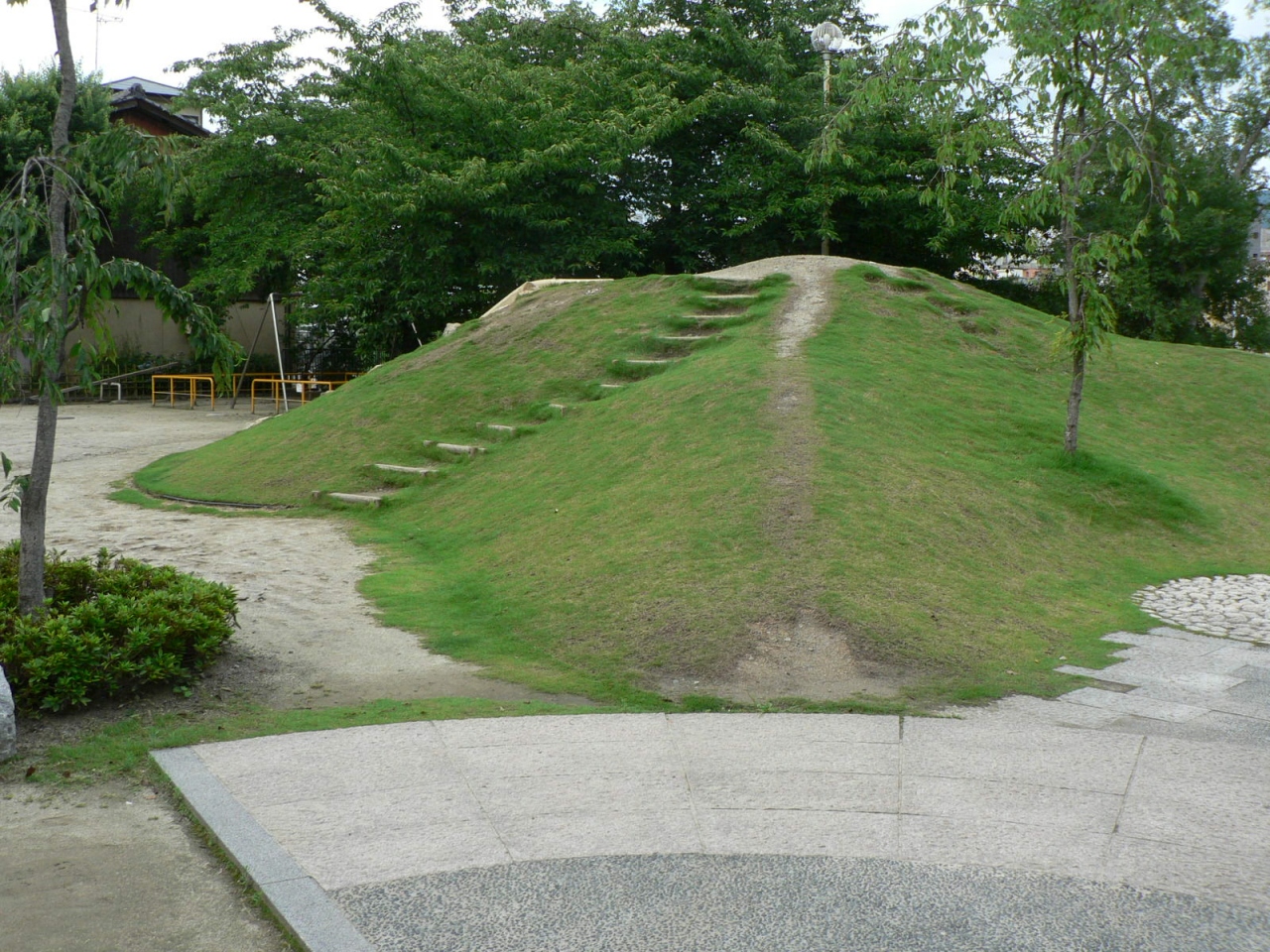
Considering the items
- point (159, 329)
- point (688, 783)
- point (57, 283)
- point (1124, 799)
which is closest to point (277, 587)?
point (57, 283)

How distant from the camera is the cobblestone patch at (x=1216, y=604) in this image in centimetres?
805

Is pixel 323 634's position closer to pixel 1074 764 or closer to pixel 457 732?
pixel 457 732

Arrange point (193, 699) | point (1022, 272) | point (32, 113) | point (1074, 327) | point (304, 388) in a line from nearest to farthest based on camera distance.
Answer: point (193, 699), point (1074, 327), point (304, 388), point (32, 113), point (1022, 272)

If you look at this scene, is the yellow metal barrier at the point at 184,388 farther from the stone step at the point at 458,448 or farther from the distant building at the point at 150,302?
the stone step at the point at 458,448

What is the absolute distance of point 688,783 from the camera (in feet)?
16.0

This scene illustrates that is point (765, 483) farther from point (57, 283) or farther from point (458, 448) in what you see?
point (57, 283)

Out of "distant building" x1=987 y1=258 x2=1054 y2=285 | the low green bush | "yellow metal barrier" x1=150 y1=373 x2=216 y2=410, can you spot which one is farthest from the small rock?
"yellow metal barrier" x1=150 y1=373 x2=216 y2=410

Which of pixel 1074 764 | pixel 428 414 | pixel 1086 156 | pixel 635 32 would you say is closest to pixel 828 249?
pixel 635 32

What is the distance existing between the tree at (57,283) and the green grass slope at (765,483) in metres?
2.57

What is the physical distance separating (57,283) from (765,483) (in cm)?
578

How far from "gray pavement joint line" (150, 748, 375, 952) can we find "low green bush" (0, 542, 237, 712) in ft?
3.07

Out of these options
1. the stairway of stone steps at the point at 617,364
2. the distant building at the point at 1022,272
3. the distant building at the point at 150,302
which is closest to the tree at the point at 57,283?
the stairway of stone steps at the point at 617,364

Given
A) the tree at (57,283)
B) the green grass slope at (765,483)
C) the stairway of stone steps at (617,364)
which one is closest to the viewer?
the tree at (57,283)

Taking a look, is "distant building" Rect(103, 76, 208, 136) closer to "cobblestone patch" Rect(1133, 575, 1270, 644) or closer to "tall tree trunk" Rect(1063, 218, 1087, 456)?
"tall tree trunk" Rect(1063, 218, 1087, 456)
